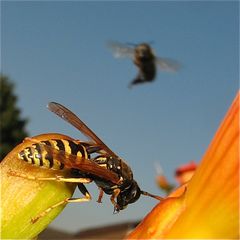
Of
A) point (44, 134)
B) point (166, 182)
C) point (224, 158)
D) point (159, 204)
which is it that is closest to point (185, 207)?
point (159, 204)

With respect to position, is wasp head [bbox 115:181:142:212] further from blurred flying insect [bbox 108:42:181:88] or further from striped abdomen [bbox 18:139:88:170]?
blurred flying insect [bbox 108:42:181:88]

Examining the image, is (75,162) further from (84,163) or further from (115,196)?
(115,196)

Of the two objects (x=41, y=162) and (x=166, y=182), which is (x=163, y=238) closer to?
(x=41, y=162)

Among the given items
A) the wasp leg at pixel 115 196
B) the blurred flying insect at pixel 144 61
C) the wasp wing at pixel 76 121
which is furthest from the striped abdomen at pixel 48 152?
the blurred flying insect at pixel 144 61

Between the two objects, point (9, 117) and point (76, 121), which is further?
point (9, 117)

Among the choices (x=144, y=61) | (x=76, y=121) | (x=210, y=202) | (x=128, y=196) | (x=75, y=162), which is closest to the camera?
(x=210, y=202)

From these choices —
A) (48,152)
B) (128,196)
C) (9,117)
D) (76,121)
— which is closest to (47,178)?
(48,152)

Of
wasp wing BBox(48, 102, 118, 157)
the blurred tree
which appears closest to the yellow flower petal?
wasp wing BBox(48, 102, 118, 157)
